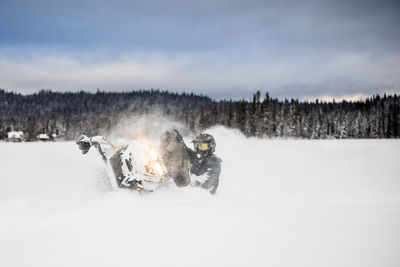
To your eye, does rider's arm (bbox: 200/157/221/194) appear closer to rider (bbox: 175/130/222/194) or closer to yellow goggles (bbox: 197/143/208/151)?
rider (bbox: 175/130/222/194)

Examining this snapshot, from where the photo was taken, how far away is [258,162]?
491 inches

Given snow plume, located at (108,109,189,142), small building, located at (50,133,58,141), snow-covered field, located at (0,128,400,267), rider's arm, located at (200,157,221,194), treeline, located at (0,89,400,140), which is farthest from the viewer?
small building, located at (50,133,58,141)

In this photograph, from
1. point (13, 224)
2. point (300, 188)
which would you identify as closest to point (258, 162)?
point (300, 188)

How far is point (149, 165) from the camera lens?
4.79 meters

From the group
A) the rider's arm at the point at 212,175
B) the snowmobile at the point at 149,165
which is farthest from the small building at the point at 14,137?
the rider's arm at the point at 212,175

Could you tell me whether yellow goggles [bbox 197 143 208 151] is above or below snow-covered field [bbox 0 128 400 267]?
above

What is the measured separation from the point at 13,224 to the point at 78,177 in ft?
13.5

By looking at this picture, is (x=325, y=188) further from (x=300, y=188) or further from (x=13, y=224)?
(x=13, y=224)

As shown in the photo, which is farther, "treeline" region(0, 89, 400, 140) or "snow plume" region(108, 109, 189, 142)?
"treeline" region(0, 89, 400, 140)

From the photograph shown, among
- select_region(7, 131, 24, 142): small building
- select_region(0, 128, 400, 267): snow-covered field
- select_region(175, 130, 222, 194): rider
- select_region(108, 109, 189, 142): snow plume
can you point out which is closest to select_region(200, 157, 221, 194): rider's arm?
select_region(175, 130, 222, 194): rider

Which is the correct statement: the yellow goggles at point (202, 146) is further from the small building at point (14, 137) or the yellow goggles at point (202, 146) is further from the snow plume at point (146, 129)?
the small building at point (14, 137)

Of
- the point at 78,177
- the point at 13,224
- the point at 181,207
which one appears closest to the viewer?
the point at 13,224

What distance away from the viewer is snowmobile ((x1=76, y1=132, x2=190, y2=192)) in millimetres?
4695

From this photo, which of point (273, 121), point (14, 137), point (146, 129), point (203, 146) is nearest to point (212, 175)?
point (203, 146)
